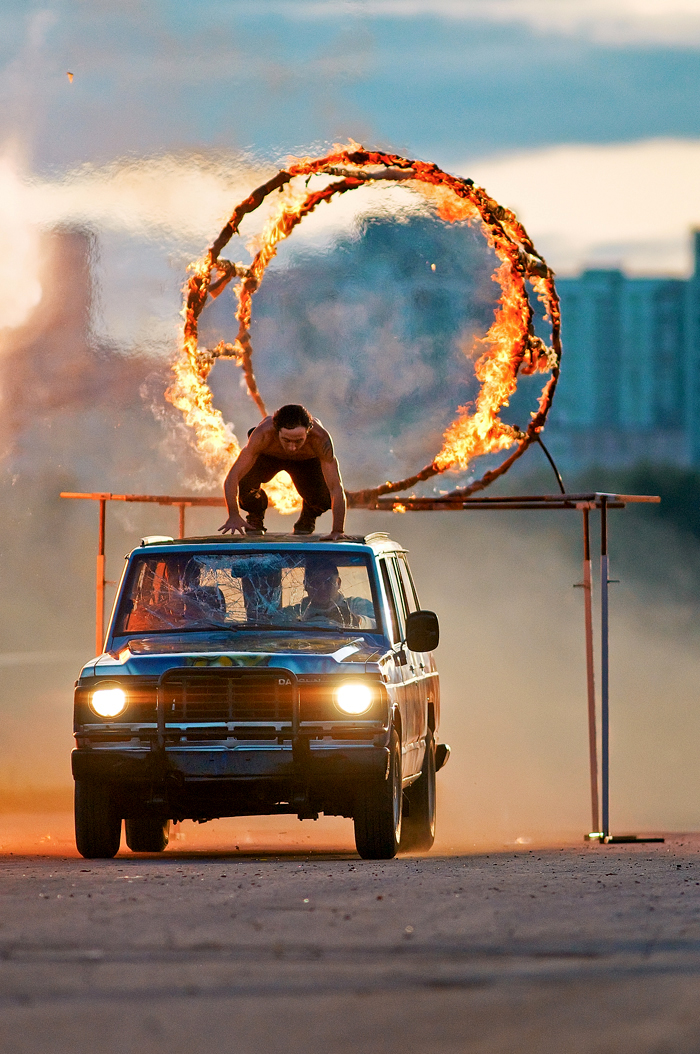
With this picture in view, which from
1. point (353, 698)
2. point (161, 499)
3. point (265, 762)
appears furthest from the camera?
point (161, 499)

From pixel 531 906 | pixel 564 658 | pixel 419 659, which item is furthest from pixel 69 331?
pixel 564 658

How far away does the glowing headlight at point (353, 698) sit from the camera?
39.3 ft

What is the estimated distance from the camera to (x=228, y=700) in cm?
1198

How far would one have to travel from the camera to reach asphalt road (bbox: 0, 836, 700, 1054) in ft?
20.8

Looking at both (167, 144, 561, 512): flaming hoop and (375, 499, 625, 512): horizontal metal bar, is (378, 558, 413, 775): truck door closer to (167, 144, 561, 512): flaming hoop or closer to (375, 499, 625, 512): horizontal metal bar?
(375, 499, 625, 512): horizontal metal bar

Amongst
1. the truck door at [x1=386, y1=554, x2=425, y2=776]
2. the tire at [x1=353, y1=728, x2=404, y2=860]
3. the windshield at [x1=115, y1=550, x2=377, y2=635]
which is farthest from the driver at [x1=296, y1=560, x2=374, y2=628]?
the tire at [x1=353, y1=728, x2=404, y2=860]

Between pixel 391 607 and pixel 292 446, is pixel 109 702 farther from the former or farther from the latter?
pixel 292 446

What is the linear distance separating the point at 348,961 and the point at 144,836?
755 cm

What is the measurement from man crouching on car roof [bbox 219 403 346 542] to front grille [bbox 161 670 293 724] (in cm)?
187

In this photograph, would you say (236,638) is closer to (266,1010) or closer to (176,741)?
(176,741)

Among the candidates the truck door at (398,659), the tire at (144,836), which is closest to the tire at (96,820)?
the truck door at (398,659)

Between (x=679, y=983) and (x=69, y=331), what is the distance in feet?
72.2

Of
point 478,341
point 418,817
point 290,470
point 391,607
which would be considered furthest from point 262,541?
point 478,341

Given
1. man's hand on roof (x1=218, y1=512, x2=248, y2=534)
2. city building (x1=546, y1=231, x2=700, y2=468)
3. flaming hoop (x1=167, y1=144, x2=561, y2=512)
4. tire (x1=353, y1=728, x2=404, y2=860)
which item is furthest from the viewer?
city building (x1=546, y1=231, x2=700, y2=468)
